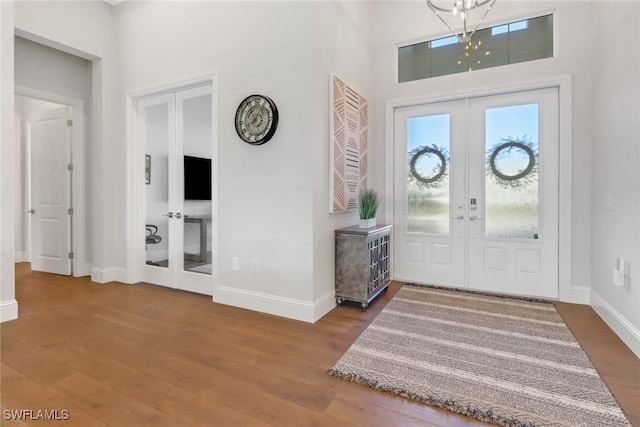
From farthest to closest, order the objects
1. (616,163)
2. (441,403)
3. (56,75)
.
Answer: (56,75), (616,163), (441,403)

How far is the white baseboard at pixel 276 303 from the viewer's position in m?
2.79

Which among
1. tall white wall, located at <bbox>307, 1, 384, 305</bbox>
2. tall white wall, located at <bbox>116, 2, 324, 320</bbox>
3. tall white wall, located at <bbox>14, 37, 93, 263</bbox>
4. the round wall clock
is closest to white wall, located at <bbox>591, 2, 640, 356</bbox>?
tall white wall, located at <bbox>307, 1, 384, 305</bbox>

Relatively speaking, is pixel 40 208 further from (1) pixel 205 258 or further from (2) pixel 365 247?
(2) pixel 365 247

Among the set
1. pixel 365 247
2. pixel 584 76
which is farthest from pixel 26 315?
pixel 584 76

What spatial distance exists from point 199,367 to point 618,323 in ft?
10.5

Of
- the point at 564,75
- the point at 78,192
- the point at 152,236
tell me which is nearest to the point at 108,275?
the point at 152,236

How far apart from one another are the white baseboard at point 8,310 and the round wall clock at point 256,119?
2.57 metres

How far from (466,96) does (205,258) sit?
3582 mm

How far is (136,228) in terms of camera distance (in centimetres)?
398

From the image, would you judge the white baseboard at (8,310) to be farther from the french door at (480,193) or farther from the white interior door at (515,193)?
the white interior door at (515,193)

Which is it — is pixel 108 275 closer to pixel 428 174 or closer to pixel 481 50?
pixel 428 174

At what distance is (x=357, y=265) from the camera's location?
9.97 ft

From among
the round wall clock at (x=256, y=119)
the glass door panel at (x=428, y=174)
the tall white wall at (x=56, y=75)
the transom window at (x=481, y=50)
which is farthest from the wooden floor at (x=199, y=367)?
the transom window at (x=481, y=50)

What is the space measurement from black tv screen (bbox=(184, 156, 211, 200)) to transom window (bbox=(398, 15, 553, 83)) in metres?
2.69
